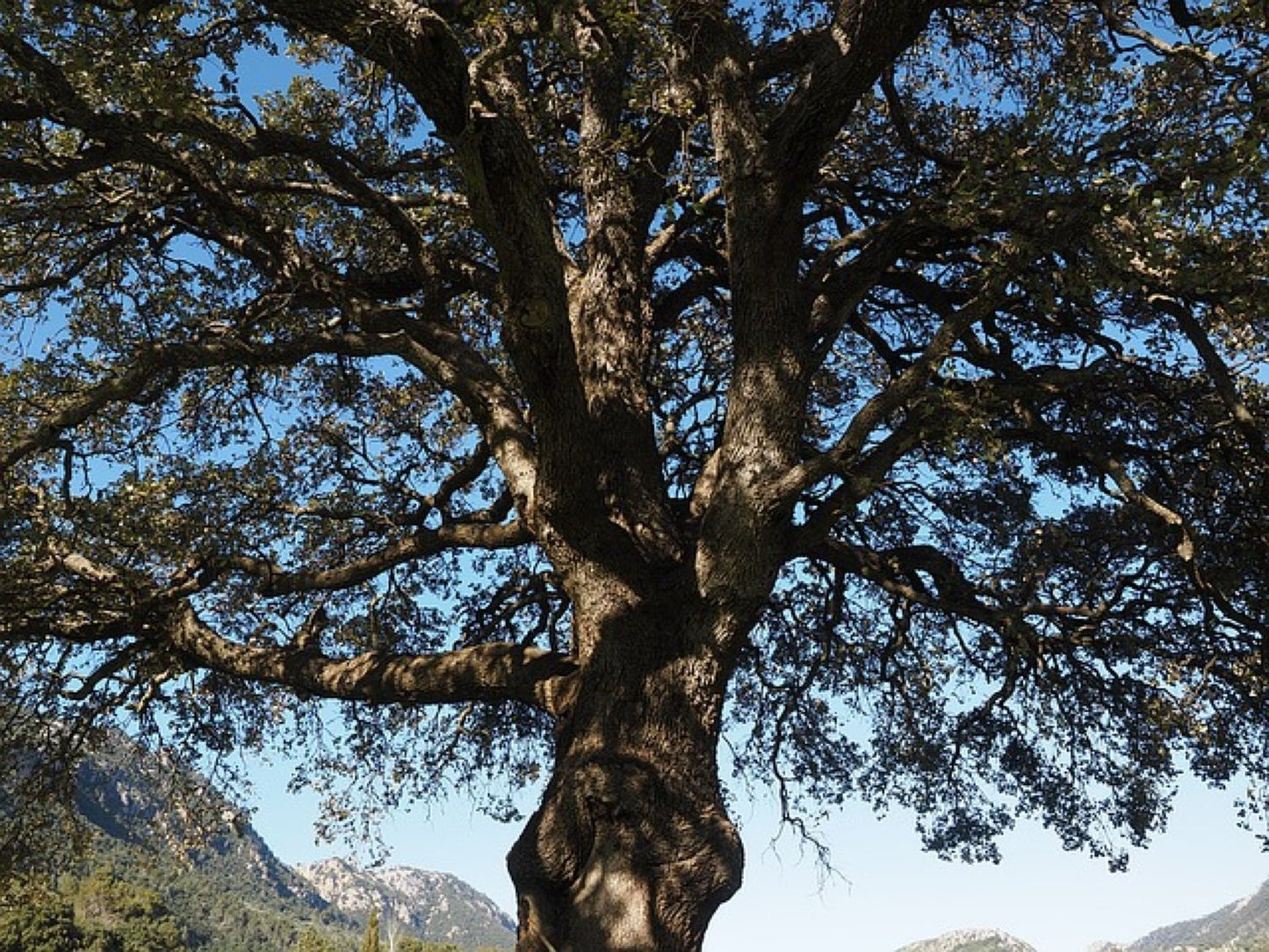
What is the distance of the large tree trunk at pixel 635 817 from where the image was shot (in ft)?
21.5

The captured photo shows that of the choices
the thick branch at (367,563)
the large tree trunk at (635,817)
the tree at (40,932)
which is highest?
the tree at (40,932)

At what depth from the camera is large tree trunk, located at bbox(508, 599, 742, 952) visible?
6.54 metres

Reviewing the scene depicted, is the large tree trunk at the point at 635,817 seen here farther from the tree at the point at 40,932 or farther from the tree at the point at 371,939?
the tree at the point at 40,932

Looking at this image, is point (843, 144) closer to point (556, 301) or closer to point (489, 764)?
point (556, 301)

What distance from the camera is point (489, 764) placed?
1434cm

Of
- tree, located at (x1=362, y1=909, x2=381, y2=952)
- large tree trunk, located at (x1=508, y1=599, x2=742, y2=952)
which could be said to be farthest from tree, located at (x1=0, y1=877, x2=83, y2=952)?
large tree trunk, located at (x1=508, y1=599, x2=742, y2=952)

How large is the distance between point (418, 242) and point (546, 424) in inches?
102

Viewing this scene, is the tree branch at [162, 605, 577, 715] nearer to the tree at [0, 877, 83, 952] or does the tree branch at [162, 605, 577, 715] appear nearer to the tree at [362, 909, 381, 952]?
the tree at [362, 909, 381, 952]

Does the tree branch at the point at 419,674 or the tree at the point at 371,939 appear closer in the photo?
the tree branch at the point at 419,674

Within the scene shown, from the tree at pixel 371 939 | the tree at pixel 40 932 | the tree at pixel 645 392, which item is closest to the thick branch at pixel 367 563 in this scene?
the tree at pixel 645 392

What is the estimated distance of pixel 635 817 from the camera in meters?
→ 6.78

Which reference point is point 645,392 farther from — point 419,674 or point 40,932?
point 40,932

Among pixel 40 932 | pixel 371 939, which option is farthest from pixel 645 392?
pixel 40 932

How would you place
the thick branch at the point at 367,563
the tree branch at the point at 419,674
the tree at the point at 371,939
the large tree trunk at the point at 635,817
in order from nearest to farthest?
the large tree trunk at the point at 635,817 → the tree branch at the point at 419,674 → the thick branch at the point at 367,563 → the tree at the point at 371,939
